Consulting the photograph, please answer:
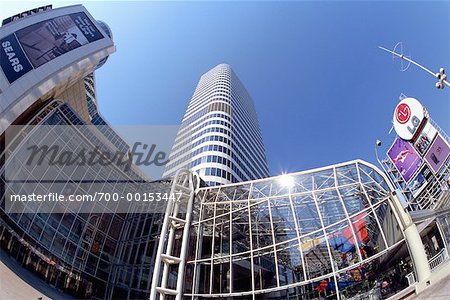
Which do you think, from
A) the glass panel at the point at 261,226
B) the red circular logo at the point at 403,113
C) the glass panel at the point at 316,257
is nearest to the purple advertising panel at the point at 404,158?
the red circular logo at the point at 403,113

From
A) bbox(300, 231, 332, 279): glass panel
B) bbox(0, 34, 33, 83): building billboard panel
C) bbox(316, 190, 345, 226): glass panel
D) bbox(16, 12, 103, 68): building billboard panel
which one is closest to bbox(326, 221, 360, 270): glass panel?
bbox(300, 231, 332, 279): glass panel

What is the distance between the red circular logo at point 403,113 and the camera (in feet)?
105

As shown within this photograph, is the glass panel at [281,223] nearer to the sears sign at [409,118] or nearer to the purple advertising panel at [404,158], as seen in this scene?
the sears sign at [409,118]

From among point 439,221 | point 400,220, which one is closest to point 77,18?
point 400,220

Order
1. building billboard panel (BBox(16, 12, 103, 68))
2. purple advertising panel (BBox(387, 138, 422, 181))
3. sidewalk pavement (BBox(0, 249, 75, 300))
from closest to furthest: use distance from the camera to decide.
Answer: sidewalk pavement (BBox(0, 249, 75, 300)), building billboard panel (BBox(16, 12, 103, 68)), purple advertising panel (BBox(387, 138, 422, 181))

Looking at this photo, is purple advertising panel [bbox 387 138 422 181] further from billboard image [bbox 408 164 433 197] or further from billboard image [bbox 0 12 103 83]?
billboard image [bbox 0 12 103 83]

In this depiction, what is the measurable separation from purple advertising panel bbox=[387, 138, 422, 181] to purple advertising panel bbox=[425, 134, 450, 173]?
11.3 ft

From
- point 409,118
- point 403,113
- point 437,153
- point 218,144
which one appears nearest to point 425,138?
point 437,153

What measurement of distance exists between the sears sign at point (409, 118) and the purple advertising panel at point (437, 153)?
7.82 ft

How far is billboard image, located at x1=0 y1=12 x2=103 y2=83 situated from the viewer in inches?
890

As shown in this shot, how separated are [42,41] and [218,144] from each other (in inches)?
1393

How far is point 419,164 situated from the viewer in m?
33.4

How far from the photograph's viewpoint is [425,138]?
30.8 meters

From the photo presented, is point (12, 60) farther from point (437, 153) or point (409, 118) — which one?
point (437, 153)
